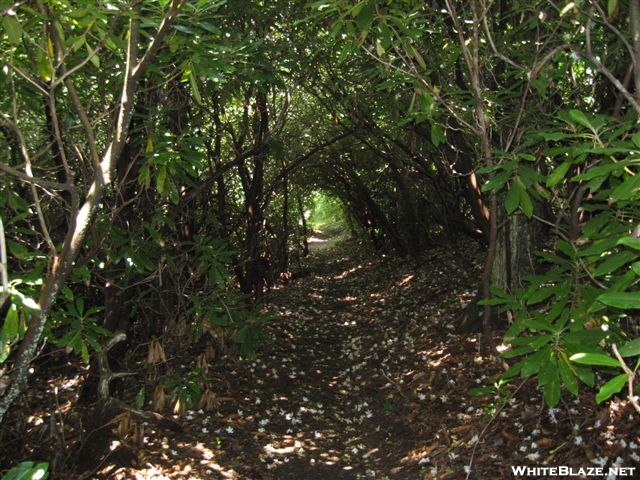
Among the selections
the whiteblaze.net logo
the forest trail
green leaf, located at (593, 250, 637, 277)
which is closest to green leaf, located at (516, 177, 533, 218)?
green leaf, located at (593, 250, 637, 277)

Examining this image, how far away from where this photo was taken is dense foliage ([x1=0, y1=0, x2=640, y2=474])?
226cm

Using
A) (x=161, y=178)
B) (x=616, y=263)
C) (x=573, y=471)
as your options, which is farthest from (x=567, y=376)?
(x=161, y=178)

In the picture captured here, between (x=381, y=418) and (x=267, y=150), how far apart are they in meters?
3.55

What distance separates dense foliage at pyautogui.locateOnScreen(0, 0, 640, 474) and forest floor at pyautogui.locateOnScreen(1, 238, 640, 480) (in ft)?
1.22

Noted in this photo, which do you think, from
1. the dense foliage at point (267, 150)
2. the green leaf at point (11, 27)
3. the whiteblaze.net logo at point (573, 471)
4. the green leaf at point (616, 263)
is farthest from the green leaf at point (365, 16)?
the whiteblaze.net logo at point (573, 471)

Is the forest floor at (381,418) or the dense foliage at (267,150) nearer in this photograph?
the dense foliage at (267,150)

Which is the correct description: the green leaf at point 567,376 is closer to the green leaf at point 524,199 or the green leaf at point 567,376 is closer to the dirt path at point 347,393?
the green leaf at point 524,199

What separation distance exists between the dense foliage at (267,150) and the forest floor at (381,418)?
1.22 ft

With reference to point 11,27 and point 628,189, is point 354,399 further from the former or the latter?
→ point 11,27

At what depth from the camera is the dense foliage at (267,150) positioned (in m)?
2.26

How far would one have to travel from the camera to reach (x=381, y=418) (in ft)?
15.3

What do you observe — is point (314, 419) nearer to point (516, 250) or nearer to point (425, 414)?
point (425, 414)

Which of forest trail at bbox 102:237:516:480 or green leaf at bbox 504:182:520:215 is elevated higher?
green leaf at bbox 504:182:520:215

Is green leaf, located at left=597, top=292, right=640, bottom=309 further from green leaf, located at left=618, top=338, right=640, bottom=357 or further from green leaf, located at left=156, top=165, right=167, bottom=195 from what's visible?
green leaf, located at left=156, top=165, right=167, bottom=195
